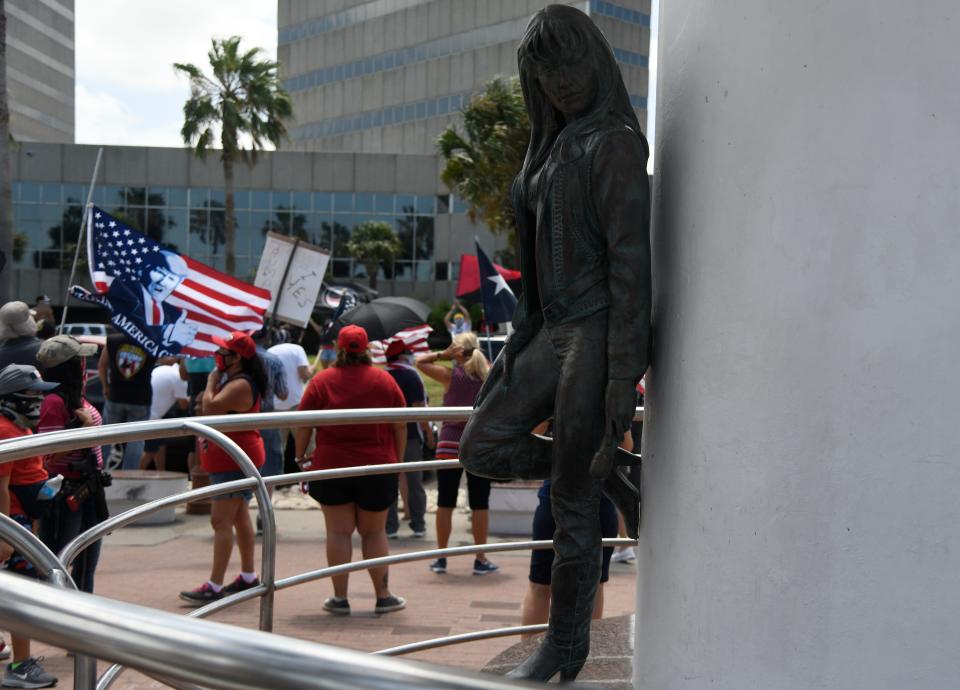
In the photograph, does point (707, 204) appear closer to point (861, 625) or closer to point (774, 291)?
point (774, 291)

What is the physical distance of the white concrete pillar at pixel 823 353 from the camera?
6.78 feet

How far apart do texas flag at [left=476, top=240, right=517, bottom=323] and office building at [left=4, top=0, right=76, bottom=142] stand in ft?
247

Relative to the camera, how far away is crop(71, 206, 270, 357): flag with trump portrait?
10414 millimetres

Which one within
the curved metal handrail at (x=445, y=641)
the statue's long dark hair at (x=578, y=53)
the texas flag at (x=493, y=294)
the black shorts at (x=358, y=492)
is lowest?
the black shorts at (x=358, y=492)

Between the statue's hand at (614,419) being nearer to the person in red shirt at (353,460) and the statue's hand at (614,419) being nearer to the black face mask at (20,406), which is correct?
the black face mask at (20,406)

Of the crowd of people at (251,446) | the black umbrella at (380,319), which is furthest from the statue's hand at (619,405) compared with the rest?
the black umbrella at (380,319)

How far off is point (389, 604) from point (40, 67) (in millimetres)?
86642

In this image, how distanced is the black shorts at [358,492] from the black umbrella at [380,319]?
770cm

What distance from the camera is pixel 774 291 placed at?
231 centimetres

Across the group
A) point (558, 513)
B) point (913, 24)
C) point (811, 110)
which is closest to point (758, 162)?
point (811, 110)

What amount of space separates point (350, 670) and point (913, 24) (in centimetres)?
157

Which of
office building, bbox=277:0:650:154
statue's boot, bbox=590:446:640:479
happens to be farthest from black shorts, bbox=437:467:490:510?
office building, bbox=277:0:650:154

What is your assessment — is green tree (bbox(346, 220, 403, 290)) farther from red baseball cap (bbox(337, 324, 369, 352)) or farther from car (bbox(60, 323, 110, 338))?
red baseball cap (bbox(337, 324, 369, 352))

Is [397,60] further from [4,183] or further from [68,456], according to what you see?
[68,456]
